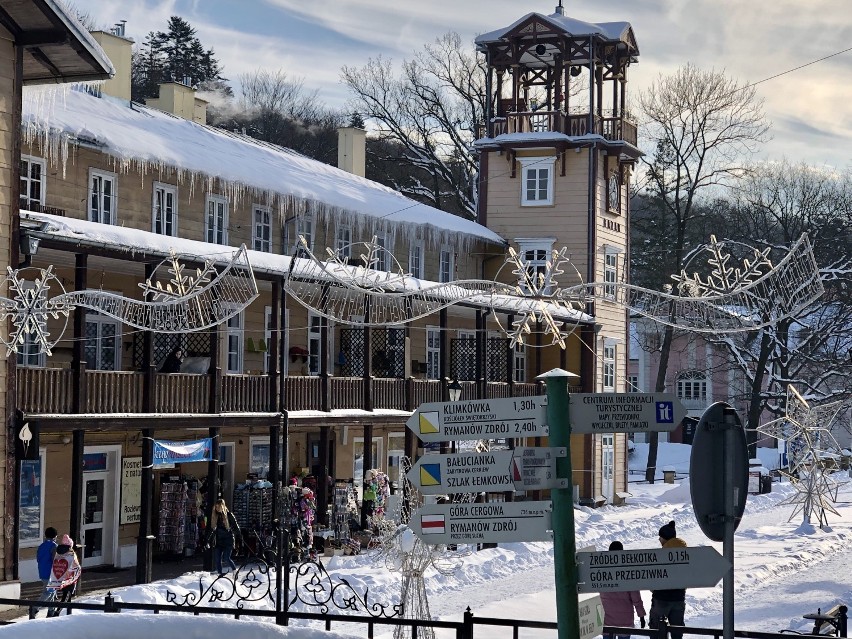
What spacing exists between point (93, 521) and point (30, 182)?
23.0 feet

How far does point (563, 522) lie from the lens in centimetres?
640

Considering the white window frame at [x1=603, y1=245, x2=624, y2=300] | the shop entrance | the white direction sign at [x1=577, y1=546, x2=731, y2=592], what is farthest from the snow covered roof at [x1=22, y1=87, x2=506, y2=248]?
the white direction sign at [x1=577, y1=546, x2=731, y2=592]

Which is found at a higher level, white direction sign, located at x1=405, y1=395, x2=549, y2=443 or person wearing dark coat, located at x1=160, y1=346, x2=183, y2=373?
person wearing dark coat, located at x1=160, y1=346, x2=183, y2=373

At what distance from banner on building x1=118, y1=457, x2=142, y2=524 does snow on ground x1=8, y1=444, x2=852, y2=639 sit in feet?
14.7

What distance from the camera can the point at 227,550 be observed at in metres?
23.2

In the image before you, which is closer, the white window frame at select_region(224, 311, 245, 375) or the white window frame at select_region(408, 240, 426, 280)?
the white window frame at select_region(224, 311, 245, 375)

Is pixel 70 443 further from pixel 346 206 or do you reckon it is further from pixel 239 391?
pixel 346 206

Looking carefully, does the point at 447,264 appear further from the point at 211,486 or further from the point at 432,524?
the point at 432,524

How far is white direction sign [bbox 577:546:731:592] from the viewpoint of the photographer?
21.1 feet

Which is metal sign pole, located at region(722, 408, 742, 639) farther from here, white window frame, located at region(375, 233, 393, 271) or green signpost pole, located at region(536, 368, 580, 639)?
white window frame, located at region(375, 233, 393, 271)

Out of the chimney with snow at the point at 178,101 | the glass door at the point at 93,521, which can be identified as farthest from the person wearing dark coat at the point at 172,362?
the chimney with snow at the point at 178,101

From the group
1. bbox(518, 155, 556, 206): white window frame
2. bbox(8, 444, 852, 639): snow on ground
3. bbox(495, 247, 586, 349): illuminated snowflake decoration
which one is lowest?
bbox(8, 444, 852, 639): snow on ground

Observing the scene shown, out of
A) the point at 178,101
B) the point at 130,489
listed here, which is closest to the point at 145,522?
the point at 130,489

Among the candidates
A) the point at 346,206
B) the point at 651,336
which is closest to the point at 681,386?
the point at 651,336
